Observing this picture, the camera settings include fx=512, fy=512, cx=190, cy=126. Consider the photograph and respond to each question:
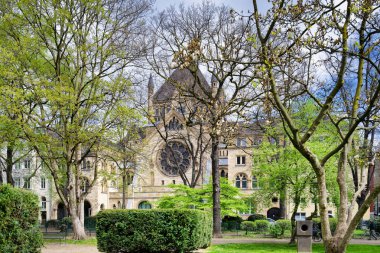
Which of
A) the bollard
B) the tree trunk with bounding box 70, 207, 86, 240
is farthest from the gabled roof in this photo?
the tree trunk with bounding box 70, 207, 86, 240

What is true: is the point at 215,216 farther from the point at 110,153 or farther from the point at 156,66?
the point at 156,66

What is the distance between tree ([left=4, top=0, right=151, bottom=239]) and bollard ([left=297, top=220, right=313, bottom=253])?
1197cm

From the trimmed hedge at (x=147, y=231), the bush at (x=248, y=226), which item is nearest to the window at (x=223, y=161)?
the bush at (x=248, y=226)

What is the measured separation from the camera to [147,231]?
19.6 metres

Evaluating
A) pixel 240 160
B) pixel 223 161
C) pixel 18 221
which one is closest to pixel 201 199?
pixel 18 221

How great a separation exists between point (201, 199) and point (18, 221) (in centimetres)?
2538

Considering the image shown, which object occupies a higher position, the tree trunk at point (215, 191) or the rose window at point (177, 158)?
the rose window at point (177, 158)

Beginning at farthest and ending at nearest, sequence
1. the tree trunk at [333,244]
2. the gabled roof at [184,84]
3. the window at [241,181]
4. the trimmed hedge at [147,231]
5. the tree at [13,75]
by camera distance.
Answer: the window at [241,181]
the gabled roof at [184,84]
the tree at [13,75]
the trimmed hedge at [147,231]
the tree trunk at [333,244]

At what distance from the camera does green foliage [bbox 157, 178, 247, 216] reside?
3784 cm

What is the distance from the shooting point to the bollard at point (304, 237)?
73.6 feet

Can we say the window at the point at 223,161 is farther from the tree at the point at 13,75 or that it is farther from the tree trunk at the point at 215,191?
the tree at the point at 13,75

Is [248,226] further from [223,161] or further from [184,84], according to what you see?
[223,161]

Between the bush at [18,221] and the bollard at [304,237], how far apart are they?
11.8 m

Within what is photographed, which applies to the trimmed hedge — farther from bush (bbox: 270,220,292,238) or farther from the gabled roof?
bush (bbox: 270,220,292,238)
